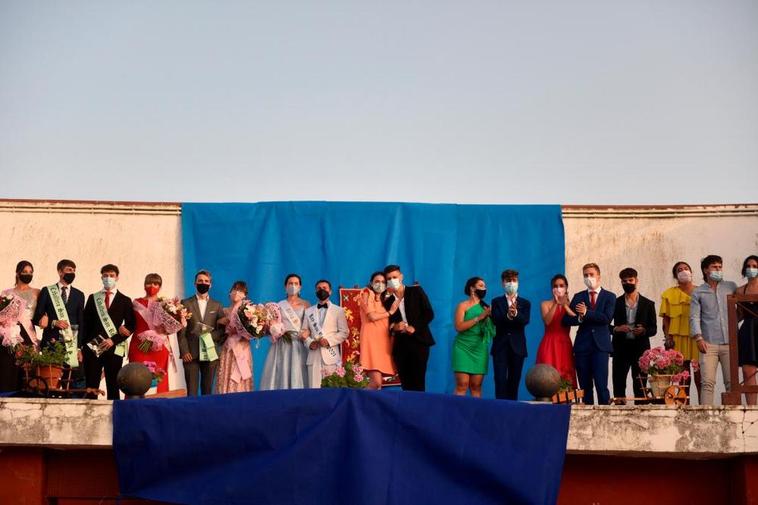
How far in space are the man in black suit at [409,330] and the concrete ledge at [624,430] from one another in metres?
2.93

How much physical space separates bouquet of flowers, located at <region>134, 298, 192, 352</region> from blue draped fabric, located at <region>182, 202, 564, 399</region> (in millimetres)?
2816

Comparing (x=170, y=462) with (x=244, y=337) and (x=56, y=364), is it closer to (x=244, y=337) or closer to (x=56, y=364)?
(x=56, y=364)

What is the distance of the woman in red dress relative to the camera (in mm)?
10711

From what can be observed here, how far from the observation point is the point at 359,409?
8.20 metres

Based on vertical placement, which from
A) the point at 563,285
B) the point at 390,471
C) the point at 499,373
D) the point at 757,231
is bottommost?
the point at 390,471

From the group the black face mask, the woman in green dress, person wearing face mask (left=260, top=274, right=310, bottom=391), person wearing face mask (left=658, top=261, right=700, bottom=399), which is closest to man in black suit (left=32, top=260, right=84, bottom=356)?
person wearing face mask (left=260, top=274, right=310, bottom=391)

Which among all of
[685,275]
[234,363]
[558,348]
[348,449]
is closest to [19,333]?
[234,363]

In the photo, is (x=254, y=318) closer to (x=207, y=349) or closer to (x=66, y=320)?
(x=207, y=349)

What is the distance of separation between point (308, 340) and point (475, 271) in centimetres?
307

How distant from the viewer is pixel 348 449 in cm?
814

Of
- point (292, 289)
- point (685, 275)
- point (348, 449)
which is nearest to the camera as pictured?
point (348, 449)

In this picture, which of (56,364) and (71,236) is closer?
(56,364)

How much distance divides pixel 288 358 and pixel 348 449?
3.36m

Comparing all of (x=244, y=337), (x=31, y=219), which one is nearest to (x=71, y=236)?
(x=31, y=219)
